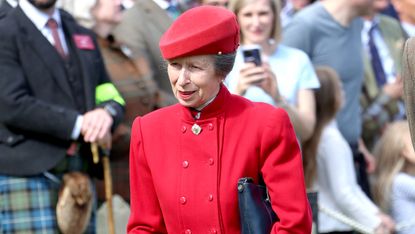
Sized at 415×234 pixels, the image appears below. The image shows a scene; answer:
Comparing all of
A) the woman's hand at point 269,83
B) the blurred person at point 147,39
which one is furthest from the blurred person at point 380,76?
the woman's hand at point 269,83

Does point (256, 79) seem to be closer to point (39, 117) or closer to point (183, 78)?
point (39, 117)

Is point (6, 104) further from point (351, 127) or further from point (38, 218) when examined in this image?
point (351, 127)

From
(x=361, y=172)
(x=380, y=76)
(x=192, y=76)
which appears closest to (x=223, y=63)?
(x=192, y=76)

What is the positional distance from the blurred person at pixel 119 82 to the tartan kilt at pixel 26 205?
0.80m

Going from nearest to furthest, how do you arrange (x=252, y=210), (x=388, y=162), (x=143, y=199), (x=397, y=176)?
(x=252, y=210), (x=143, y=199), (x=397, y=176), (x=388, y=162)

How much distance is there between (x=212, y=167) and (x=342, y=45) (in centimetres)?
412

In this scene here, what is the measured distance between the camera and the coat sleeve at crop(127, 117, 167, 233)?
4461 millimetres

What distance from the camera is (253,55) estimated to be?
6.73m

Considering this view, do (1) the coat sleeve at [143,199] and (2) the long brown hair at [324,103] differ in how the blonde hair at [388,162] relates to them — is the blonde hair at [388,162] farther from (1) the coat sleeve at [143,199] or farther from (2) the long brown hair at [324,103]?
(1) the coat sleeve at [143,199]

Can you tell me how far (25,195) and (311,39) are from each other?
2429mm

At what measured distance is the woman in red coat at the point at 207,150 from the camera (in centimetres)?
430

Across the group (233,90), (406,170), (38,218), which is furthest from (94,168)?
(406,170)

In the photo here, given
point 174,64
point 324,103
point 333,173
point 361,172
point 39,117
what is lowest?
point 361,172

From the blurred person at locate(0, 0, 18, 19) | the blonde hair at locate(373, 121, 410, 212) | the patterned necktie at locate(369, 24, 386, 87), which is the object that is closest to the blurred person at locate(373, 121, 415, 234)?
the blonde hair at locate(373, 121, 410, 212)
